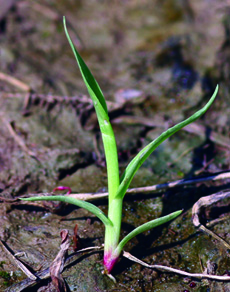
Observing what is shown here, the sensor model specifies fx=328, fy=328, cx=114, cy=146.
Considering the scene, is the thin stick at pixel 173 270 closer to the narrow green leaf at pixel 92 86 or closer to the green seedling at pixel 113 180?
the green seedling at pixel 113 180

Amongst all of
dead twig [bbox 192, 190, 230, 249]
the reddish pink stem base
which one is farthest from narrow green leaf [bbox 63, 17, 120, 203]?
dead twig [bbox 192, 190, 230, 249]

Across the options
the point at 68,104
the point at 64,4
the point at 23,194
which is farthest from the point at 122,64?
the point at 23,194

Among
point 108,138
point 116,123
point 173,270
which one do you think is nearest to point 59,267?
point 173,270

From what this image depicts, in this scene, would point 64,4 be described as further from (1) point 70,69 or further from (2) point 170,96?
(2) point 170,96

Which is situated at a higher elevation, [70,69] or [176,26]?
[176,26]

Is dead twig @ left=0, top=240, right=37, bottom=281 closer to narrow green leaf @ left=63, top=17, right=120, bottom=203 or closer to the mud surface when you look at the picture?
the mud surface

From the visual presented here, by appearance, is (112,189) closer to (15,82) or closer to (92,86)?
(92,86)

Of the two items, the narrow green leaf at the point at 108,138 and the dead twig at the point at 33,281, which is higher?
the narrow green leaf at the point at 108,138

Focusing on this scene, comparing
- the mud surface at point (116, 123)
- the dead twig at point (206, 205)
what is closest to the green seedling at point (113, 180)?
the mud surface at point (116, 123)

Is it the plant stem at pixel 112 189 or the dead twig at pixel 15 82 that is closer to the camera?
the plant stem at pixel 112 189
